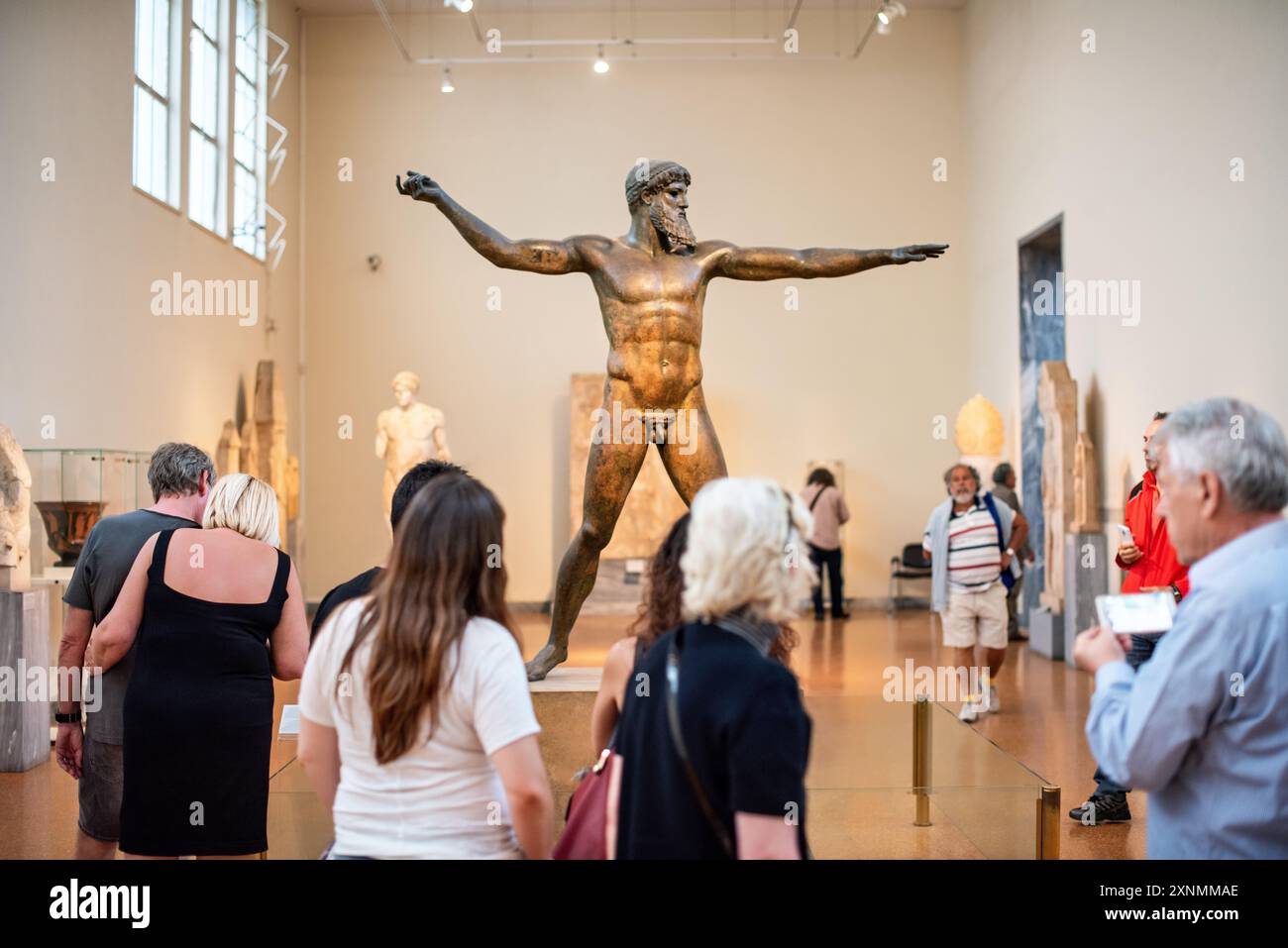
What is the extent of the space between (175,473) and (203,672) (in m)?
0.81

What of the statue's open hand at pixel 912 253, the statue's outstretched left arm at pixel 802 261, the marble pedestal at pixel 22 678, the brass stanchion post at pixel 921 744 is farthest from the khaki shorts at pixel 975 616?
the marble pedestal at pixel 22 678

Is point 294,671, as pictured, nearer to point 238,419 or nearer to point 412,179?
point 412,179

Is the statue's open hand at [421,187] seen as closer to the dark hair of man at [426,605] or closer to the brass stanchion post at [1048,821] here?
the dark hair of man at [426,605]

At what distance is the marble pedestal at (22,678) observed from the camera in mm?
6938

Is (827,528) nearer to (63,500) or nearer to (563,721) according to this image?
(63,500)

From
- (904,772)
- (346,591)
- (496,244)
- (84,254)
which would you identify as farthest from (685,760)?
(84,254)

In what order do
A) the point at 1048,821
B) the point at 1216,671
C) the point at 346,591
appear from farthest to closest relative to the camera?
the point at 1048,821 < the point at 346,591 < the point at 1216,671

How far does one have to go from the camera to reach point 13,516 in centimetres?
706

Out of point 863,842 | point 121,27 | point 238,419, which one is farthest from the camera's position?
point 238,419

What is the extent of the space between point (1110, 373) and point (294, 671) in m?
9.18

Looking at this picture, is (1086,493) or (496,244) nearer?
(496,244)

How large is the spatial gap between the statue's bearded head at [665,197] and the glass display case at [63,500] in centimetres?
475

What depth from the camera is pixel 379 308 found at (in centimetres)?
1577
